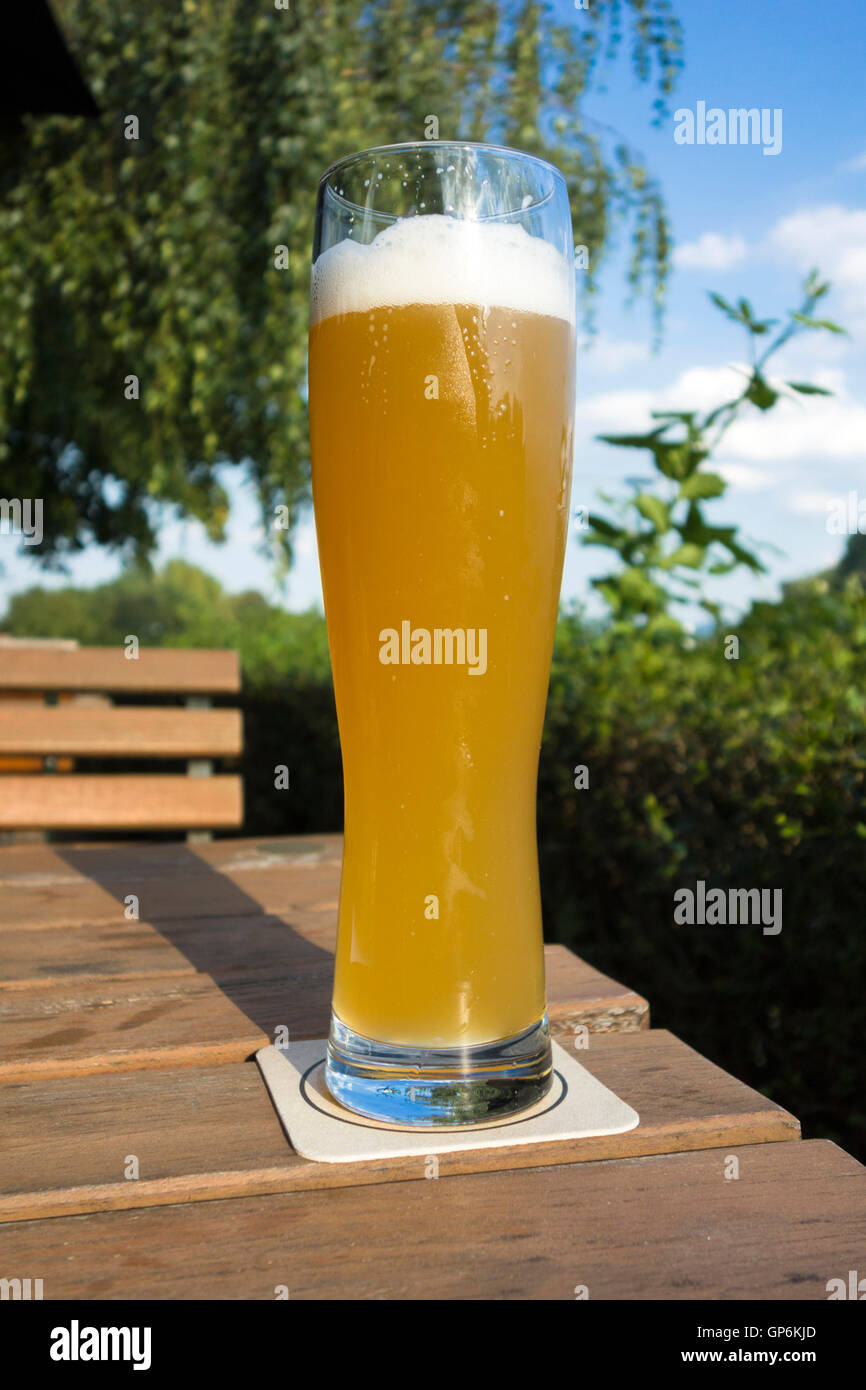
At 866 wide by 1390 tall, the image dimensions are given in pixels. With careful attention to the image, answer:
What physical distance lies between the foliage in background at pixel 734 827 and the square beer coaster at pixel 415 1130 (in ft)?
3.59

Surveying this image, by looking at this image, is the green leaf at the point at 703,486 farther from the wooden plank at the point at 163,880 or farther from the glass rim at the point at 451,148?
the glass rim at the point at 451,148

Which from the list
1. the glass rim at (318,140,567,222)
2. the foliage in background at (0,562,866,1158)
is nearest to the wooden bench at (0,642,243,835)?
the foliage in background at (0,562,866,1158)

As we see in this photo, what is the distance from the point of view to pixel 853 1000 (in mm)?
1863

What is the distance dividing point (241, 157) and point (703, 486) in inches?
132

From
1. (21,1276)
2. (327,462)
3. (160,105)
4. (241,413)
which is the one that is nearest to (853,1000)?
(327,462)

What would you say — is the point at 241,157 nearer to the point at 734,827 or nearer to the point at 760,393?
the point at 760,393

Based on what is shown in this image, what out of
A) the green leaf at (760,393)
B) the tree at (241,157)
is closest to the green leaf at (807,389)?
the green leaf at (760,393)

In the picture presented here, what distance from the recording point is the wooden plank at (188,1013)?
2.93ft

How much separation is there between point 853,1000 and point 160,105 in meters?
5.10

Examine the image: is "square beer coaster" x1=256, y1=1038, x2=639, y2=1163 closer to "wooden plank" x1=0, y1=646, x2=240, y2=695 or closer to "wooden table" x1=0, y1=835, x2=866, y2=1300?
"wooden table" x1=0, y1=835, x2=866, y2=1300

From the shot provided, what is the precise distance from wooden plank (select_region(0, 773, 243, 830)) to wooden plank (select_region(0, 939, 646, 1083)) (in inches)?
56.9

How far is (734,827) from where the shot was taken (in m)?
2.03

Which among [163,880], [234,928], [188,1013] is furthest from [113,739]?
[188,1013]
